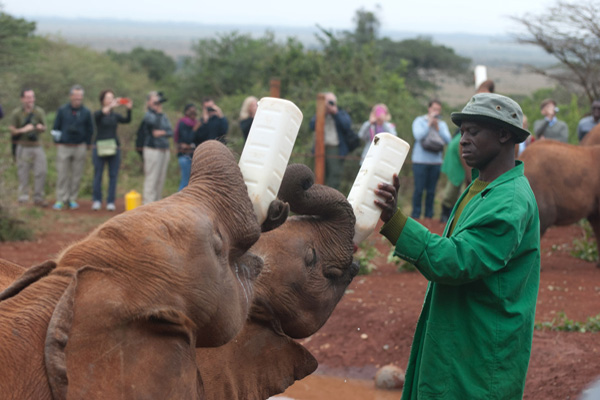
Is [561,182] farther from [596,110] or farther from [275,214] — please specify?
A: [275,214]

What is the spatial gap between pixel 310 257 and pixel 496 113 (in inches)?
39.6

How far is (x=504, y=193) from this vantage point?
3395 millimetres

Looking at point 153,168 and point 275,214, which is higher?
point 275,214

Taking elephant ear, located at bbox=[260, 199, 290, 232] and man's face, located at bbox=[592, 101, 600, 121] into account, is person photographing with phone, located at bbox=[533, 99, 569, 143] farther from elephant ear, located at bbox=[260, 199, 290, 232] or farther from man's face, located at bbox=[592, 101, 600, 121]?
elephant ear, located at bbox=[260, 199, 290, 232]

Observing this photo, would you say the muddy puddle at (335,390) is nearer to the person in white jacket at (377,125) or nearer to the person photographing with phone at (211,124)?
the person in white jacket at (377,125)

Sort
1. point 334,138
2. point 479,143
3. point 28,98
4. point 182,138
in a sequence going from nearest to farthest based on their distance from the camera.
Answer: point 479,143 < point 334,138 < point 182,138 < point 28,98

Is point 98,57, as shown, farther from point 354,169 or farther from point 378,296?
point 378,296

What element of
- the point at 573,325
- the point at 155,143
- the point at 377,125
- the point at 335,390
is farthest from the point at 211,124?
the point at 573,325

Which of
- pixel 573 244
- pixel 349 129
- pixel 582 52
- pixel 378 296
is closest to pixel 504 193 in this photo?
pixel 378 296

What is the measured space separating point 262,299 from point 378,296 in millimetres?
4728

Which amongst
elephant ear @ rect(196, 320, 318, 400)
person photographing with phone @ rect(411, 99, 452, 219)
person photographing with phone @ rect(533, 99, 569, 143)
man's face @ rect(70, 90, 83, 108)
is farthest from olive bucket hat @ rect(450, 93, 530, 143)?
man's face @ rect(70, 90, 83, 108)

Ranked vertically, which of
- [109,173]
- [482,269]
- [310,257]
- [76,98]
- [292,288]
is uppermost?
[482,269]

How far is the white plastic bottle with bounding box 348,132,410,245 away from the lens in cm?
359

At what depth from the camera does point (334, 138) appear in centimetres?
1210
